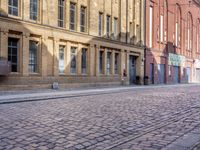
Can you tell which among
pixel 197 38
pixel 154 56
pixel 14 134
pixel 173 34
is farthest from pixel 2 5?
pixel 197 38

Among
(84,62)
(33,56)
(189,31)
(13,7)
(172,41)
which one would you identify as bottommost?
(84,62)

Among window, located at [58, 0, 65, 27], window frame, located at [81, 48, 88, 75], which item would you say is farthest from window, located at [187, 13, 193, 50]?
window, located at [58, 0, 65, 27]

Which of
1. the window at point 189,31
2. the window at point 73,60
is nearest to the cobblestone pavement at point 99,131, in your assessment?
the window at point 73,60

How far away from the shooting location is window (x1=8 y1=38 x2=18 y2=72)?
25.0 m

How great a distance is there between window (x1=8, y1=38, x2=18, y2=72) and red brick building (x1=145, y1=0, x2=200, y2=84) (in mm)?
22889

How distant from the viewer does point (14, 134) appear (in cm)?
830

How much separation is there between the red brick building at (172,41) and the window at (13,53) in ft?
75.1

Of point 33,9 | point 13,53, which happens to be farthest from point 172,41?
point 13,53

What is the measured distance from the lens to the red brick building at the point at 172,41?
47688mm

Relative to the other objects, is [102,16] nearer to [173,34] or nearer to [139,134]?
[173,34]

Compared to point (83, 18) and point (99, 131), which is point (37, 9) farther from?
point (99, 131)

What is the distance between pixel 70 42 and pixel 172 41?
2961cm

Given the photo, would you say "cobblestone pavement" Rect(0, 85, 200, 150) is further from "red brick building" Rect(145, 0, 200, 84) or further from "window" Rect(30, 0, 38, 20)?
"red brick building" Rect(145, 0, 200, 84)

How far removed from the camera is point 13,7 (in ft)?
83.0
